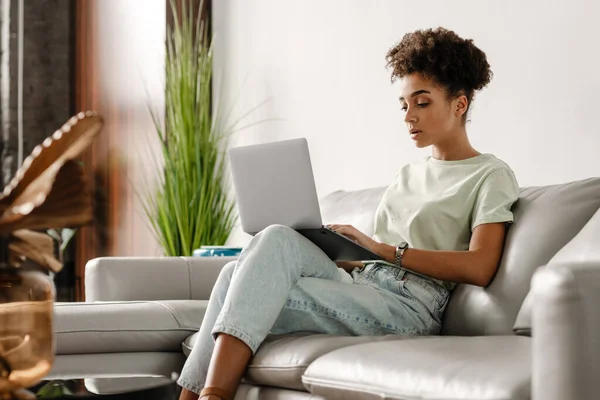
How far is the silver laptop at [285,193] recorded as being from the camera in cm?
213

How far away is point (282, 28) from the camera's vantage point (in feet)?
13.8

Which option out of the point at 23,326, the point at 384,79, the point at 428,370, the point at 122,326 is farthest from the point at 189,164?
the point at 23,326

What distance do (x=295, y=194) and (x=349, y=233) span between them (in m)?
0.19

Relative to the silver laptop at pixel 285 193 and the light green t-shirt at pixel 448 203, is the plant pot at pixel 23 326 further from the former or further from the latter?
the light green t-shirt at pixel 448 203

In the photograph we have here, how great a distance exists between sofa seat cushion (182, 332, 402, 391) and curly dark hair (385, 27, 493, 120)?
2.53 ft

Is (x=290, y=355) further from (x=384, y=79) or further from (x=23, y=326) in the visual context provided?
(x=384, y=79)

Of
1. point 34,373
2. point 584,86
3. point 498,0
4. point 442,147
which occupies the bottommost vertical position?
point 34,373

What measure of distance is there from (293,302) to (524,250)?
0.55 meters

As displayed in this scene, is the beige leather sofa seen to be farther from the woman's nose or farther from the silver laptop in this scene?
the woman's nose

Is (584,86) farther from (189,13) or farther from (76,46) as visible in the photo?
(76,46)

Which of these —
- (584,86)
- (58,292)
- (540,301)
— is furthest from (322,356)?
(58,292)

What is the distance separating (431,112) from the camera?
8.00 feet

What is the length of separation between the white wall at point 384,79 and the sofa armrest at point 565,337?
1289mm

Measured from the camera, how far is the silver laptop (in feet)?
6.99
